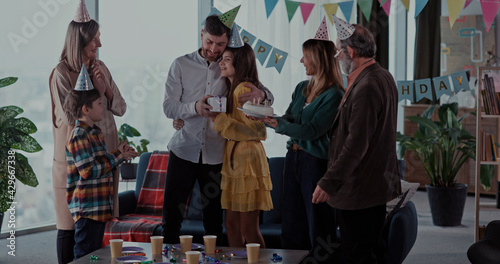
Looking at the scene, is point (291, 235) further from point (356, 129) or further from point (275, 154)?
point (275, 154)

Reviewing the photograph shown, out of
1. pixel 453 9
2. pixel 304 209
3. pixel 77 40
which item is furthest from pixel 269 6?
pixel 304 209

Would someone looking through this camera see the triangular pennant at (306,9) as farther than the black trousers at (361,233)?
Yes

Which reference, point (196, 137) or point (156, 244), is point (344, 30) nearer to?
point (196, 137)

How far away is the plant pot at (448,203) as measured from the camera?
199 inches

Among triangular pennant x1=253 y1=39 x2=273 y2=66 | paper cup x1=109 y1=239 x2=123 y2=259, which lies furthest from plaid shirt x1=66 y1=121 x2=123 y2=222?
triangular pennant x1=253 y1=39 x2=273 y2=66

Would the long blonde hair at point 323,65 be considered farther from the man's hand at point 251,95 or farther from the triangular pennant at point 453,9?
the triangular pennant at point 453,9

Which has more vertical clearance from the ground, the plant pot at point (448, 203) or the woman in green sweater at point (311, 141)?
the woman in green sweater at point (311, 141)

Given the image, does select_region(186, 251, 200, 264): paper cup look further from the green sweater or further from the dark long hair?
the dark long hair

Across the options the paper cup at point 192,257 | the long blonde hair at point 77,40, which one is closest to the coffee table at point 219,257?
the paper cup at point 192,257

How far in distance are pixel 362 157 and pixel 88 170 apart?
1287mm

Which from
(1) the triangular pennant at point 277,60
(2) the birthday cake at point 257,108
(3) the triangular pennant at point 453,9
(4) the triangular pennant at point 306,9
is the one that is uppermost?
A: (4) the triangular pennant at point 306,9

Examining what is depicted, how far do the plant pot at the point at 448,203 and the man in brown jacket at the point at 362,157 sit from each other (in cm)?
295

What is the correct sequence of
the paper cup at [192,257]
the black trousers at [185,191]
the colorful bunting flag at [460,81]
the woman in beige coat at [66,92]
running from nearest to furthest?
the paper cup at [192,257] < the black trousers at [185,191] < the woman in beige coat at [66,92] < the colorful bunting flag at [460,81]

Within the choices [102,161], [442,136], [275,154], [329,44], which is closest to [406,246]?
[329,44]
